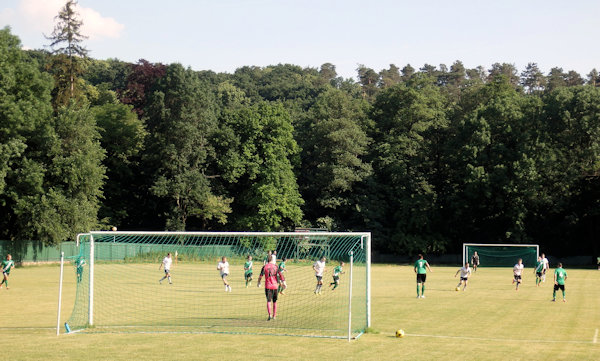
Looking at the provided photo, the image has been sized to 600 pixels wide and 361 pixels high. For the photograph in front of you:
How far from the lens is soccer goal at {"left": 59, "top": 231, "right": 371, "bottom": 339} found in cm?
1883

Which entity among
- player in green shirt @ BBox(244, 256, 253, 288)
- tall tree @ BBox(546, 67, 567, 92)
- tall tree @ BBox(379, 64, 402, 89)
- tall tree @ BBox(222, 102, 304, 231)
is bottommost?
player in green shirt @ BBox(244, 256, 253, 288)

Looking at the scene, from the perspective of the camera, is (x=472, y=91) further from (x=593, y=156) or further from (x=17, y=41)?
(x=17, y=41)

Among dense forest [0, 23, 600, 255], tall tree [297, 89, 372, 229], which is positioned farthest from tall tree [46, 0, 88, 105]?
tall tree [297, 89, 372, 229]

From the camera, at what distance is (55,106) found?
68438 mm

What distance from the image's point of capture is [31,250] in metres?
55.5

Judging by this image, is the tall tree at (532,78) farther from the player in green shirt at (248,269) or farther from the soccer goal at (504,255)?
the player in green shirt at (248,269)

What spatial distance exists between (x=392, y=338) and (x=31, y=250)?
150ft

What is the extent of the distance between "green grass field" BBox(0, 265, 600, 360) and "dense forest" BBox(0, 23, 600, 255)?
3238 cm

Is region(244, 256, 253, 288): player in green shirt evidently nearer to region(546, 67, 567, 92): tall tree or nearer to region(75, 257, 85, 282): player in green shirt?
region(75, 257, 85, 282): player in green shirt

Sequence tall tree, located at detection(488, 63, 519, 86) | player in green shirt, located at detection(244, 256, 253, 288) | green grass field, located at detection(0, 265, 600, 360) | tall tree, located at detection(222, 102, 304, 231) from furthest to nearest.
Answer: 1. tall tree, located at detection(488, 63, 519, 86)
2. tall tree, located at detection(222, 102, 304, 231)
3. player in green shirt, located at detection(244, 256, 253, 288)
4. green grass field, located at detection(0, 265, 600, 360)

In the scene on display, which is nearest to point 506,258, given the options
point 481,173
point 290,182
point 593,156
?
point 481,173

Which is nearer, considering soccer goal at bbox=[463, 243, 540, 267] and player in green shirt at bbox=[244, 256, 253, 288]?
player in green shirt at bbox=[244, 256, 253, 288]

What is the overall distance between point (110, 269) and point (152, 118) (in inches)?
1238

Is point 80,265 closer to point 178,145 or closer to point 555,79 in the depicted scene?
point 178,145
